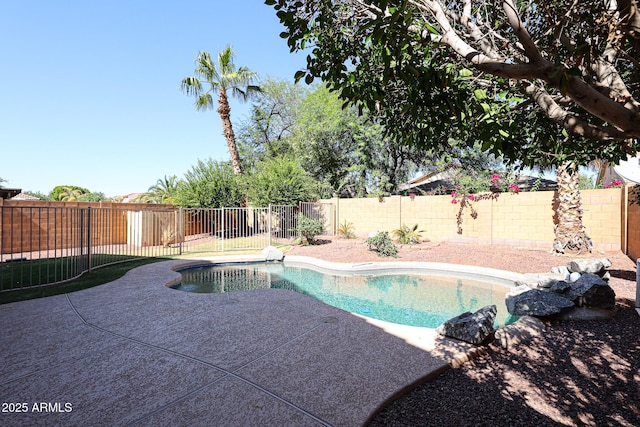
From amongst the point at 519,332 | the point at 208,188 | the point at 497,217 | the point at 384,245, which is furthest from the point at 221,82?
the point at 519,332

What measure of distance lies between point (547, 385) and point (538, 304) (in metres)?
2.09

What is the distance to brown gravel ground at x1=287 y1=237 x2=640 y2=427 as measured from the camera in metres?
2.22

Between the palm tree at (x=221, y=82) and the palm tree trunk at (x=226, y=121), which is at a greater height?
the palm tree at (x=221, y=82)

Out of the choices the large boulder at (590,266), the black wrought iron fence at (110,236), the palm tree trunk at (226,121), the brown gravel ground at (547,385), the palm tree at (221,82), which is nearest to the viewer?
the brown gravel ground at (547,385)

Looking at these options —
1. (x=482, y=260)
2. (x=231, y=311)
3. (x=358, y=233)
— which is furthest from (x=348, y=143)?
(x=231, y=311)

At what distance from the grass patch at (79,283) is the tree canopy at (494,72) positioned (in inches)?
257

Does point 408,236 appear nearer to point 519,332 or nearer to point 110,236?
point 519,332

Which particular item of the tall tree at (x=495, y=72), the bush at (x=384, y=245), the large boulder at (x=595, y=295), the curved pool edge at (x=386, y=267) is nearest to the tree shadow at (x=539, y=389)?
the large boulder at (x=595, y=295)

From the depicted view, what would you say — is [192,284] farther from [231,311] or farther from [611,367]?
[611,367]

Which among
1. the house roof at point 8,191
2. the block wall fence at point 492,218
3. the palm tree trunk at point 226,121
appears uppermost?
the palm tree trunk at point 226,121

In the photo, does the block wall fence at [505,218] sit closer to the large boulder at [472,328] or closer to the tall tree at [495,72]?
the large boulder at [472,328]

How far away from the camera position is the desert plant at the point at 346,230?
14820 millimetres

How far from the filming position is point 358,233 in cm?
1532

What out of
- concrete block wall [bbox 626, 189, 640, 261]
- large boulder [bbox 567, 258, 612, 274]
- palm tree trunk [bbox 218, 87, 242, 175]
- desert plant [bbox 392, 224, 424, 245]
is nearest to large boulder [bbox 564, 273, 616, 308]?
large boulder [bbox 567, 258, 612, 274]
